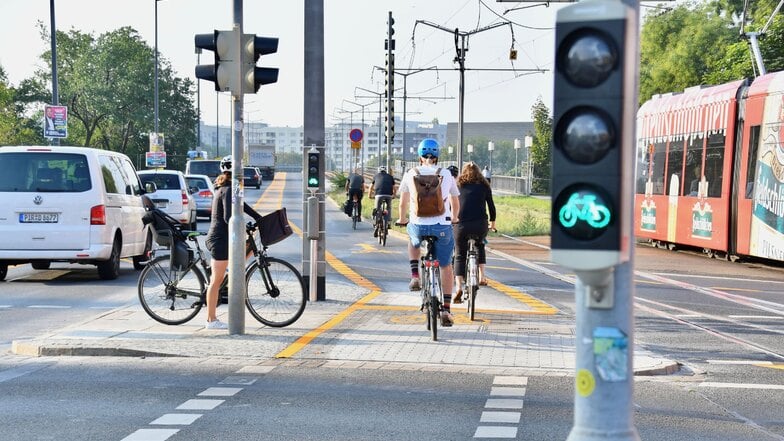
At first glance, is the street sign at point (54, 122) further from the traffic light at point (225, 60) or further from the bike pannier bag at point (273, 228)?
the traffic light at point (225, 60)

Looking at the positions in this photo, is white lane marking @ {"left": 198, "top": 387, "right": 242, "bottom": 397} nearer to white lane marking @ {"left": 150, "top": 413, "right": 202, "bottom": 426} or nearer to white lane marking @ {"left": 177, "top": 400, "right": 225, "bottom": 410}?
white lane marking @ {"left": 177, "top": 400, "right": 225, "bottom": 410}

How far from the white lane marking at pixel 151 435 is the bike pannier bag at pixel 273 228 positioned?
492 centimetres

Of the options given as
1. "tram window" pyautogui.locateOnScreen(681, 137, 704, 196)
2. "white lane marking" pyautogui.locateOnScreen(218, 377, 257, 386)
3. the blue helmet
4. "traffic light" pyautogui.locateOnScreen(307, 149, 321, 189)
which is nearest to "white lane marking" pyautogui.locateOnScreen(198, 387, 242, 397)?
"white lane marking" pyautogui.locateOnScreen(218, 377, 257, 386)

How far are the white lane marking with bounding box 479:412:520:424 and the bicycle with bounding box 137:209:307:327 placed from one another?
4385 mm

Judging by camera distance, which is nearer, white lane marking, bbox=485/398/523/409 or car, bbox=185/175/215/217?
white lane marking, bbox=485/398/523/409

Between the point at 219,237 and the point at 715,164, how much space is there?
50.9 feet

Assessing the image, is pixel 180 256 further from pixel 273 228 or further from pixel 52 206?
pixel 52 206

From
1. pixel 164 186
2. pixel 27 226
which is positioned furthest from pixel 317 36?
pixel 164 186

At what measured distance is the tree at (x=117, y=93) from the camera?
97625 millimetres

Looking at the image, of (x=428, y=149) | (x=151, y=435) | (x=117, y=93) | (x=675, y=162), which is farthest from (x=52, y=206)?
(x=117, y=93)

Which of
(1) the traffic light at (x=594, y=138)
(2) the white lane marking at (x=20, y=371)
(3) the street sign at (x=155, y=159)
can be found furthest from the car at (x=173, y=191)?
(1) the traffic light at (x=594, y=138)

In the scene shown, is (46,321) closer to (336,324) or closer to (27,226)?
(336,324)

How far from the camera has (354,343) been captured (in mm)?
11148

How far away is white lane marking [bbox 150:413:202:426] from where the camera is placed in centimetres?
755
